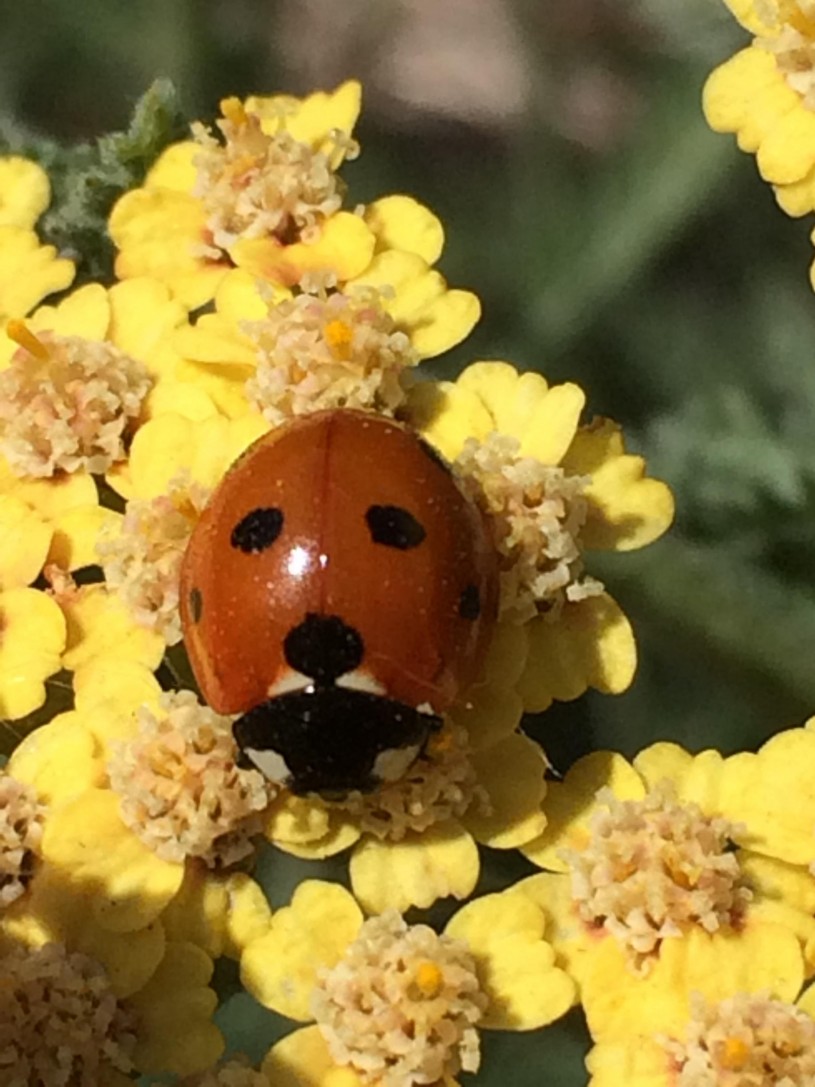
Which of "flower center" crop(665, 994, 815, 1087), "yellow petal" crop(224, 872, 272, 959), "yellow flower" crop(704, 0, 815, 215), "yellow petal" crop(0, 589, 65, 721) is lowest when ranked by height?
"yellow petal" crop(224, 872, 272, 959)

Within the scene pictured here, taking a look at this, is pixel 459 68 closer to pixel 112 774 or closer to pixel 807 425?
pixel 807 425

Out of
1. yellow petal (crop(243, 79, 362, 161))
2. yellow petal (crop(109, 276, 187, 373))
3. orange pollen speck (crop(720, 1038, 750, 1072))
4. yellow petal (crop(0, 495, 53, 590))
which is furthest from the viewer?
yellow petal (crop(243, 79, 362, 161))

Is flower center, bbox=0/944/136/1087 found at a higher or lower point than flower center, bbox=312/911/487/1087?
lower

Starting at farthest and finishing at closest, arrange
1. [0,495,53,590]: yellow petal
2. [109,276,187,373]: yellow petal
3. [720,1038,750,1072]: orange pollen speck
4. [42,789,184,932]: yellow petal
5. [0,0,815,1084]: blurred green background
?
[0,0,815,1084]: blurred green background
[109,276,187,373]: yellow petal
[0,495,53,590]: yellow petal
[42,789,184,932]: yellow petal
[720,1038,750,1072]: orange pollen speck

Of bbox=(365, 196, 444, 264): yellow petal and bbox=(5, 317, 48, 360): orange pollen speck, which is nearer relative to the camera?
bbox=(5, 317, 48, 360): orange pollen speck

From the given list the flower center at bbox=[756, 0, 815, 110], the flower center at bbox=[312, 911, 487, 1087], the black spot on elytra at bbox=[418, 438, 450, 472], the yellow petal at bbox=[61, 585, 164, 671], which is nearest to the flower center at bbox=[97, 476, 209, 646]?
the yellow petal at bbox=[61, 585, 164, 671]

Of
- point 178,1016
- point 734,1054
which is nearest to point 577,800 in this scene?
point 734,1054

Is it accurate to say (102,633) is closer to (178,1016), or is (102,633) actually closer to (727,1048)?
(178,1016)

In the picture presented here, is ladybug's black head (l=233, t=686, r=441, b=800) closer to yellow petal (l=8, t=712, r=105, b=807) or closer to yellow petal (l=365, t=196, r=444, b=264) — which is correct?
yellow petal (l=8, t=712, r=105, b=807)
